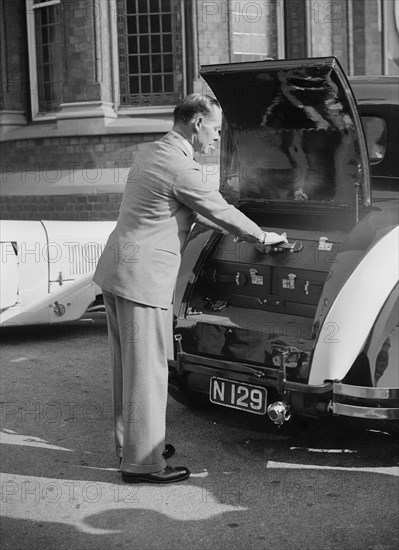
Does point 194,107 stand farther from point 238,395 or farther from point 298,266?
point 238,395

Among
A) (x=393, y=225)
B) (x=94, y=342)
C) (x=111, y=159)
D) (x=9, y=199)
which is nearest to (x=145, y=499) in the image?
(x=393, y=225)

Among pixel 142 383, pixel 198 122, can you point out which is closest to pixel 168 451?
pixel 142 383

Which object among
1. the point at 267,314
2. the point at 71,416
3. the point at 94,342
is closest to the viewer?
the point at 267,314

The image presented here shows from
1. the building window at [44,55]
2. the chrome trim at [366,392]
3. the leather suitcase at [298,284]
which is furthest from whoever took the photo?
the building window at [44,55]

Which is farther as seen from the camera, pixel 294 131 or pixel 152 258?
pixel 294 131

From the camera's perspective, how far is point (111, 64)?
1411cm

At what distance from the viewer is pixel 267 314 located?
4.85 m

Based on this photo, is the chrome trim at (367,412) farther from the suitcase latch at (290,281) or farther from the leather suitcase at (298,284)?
the suitcase latch at (290,281)

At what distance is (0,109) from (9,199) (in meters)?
1.68

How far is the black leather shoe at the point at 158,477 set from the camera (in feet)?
14.1

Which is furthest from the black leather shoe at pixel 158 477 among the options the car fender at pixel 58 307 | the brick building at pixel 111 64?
the brick building at pixel 111 64

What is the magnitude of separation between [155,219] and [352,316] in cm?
108

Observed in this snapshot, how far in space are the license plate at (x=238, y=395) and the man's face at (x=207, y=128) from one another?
4.17 feet

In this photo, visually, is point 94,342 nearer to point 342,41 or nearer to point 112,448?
point 112,448
